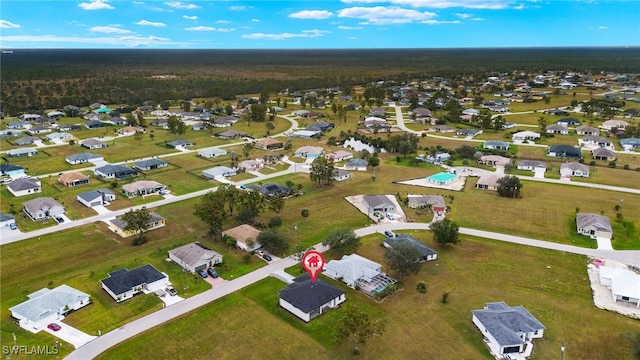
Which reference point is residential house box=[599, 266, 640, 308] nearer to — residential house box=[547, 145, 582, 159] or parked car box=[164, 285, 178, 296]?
parked car box=[164, 285, 178, 296]

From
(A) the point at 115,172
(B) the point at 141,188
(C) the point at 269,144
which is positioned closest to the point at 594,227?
(B) the point at 141,188

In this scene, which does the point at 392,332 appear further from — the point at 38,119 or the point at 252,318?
the point at 38,119

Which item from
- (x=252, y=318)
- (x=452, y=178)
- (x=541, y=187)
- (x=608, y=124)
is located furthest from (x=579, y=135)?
(x=252, y=318)

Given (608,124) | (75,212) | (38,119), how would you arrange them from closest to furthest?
(75,212)
(608,124)
(38,119)

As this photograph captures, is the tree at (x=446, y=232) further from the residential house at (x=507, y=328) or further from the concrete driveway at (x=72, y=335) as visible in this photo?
the concrete driveway at (x=72, y=335)

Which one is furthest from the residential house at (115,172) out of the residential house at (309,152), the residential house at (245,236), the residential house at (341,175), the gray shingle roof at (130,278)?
the gray shingle roof at (130,278)

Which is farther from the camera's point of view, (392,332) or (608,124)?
(608,124)

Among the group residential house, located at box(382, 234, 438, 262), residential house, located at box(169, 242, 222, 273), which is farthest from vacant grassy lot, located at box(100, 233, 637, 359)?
residential house, located at box(169, 242, 222, 273)
